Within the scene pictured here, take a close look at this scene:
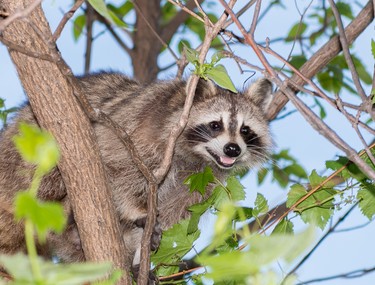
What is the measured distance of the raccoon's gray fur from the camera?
5.00 m

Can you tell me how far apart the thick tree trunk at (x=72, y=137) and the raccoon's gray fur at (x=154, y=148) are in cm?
122

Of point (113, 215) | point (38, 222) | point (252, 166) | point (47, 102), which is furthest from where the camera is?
point (252, 166)

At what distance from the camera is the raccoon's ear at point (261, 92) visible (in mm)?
5466

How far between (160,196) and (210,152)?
480mm

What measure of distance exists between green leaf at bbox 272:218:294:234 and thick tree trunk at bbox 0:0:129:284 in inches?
30.9

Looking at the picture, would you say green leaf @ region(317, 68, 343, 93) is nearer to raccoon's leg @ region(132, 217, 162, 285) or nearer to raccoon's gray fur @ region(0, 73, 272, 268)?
raccoon's gray fur @ region(0, 73, 272, 268)

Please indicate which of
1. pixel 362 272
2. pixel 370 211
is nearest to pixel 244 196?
pixel 370 211

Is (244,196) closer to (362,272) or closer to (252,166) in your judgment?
(362,272)

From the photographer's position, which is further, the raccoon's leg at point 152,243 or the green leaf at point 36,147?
the raccoon's leg at point 152,243

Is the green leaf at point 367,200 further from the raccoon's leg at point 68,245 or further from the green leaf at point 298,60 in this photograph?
the green leaf at point 298,60

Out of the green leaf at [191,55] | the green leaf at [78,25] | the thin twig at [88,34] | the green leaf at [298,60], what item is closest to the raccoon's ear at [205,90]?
the green leaf at [298,60]

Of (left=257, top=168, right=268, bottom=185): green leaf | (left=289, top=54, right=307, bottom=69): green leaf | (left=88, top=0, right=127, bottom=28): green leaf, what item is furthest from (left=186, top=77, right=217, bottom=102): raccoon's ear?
(left=88, top=0, right=127, bottom=28): green leaf

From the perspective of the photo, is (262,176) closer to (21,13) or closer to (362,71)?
(362,71)

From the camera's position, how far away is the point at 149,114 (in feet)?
17.0
